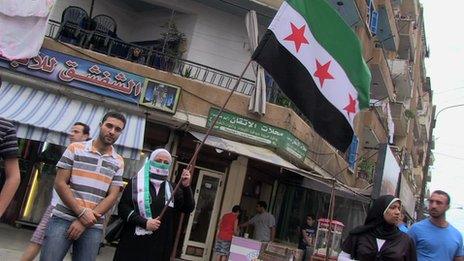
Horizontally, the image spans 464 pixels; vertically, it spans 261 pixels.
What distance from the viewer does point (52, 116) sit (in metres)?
10.8

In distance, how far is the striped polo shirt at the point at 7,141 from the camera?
10.6 feet

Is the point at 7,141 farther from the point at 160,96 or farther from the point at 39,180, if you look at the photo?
the point at 39,180

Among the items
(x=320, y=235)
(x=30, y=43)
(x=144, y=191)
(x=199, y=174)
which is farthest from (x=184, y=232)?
(x=144, y=191)

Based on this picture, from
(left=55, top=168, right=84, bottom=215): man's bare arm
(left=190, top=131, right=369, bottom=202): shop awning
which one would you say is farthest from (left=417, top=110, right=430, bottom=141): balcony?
(left=55, top=168, right=84, bottom=215): man's bare arm

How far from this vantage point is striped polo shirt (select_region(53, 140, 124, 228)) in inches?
158

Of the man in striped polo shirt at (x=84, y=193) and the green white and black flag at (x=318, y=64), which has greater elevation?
the green white and black flag at (x=318, y=64)

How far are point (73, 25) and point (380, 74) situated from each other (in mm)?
13815

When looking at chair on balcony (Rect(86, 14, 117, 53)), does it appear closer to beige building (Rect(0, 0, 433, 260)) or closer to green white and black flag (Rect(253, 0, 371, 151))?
beige building (Rect(0, 0, 433, 260))

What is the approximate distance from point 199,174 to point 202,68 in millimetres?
2814

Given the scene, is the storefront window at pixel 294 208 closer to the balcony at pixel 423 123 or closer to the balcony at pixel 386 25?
the balcony at pixel 386 25

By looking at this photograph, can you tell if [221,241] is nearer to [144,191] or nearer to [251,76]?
[251,76]

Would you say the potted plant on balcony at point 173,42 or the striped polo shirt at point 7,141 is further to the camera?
the potted plant on balcony at point 173,42

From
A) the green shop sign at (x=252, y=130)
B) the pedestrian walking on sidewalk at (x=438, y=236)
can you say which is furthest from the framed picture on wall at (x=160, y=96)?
the pedestrian walking on sidewalk at (x=438, y=236)

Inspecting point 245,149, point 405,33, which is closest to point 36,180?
point 245,149
